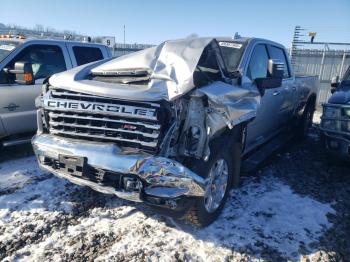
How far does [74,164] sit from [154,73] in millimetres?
1126

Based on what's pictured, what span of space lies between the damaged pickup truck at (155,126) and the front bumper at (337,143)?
175cm

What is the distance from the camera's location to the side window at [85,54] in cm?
585

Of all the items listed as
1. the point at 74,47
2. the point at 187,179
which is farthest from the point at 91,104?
the point at 74,47

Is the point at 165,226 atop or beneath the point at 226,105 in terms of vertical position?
beneath

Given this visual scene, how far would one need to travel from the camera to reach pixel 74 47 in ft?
19.2

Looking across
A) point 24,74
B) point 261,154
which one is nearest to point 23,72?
point 24,74

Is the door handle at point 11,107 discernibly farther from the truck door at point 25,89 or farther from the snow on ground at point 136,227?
the snow on ground at point 136,227

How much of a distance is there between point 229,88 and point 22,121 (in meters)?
3.46

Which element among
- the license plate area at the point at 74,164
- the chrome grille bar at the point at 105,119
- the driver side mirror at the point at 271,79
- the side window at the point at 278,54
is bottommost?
the license plate area at the point at 74,164

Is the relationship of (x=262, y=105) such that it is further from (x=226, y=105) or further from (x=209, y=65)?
(x=226, y=105)

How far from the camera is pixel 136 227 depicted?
10.8 feet

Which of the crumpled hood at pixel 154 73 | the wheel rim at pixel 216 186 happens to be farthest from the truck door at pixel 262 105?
the crumpled hood at pixel 154 73

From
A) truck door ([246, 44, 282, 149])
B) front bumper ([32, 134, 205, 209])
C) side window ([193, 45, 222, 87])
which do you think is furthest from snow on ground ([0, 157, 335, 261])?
side window ([193, 45, 222, 87])

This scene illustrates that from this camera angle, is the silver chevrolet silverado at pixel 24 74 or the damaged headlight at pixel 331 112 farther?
the silver chevrolet silverado at pixel 24 74
